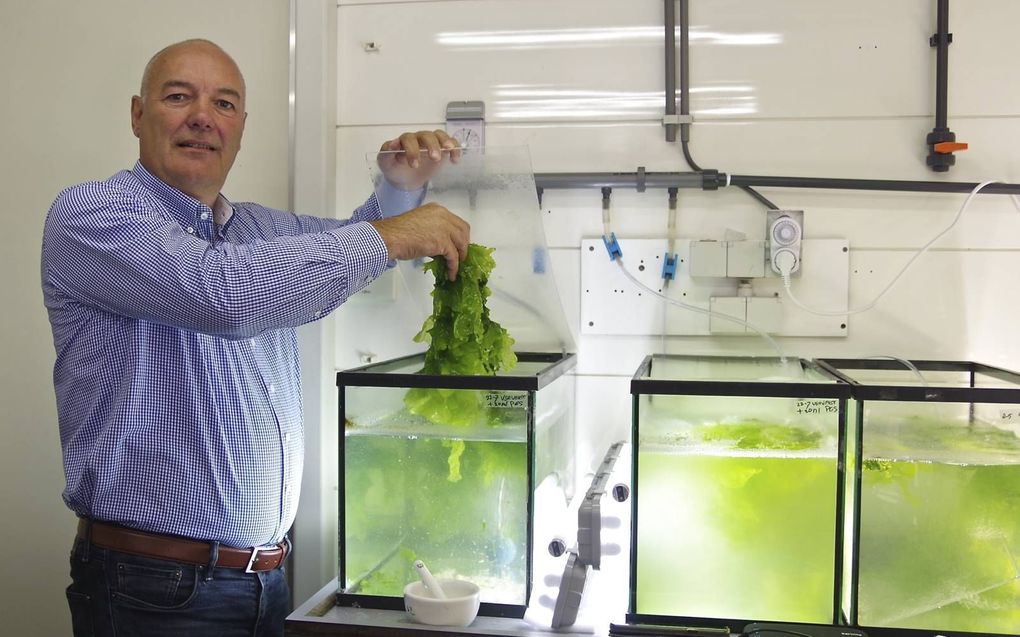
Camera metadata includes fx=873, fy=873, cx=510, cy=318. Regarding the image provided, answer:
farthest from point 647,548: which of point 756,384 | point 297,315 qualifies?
point 297,315

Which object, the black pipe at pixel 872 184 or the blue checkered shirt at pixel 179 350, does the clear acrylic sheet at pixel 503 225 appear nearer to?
the blue checkered shirt at pixel 179 350

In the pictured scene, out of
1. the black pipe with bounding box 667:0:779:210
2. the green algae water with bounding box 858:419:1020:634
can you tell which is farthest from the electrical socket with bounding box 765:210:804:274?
the green algae water with bounding box 858:419:1020:634

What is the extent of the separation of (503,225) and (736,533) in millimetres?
761

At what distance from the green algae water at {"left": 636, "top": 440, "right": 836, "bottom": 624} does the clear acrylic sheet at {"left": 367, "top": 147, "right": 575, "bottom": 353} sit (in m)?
0.53

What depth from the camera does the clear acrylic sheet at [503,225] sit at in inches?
69.9

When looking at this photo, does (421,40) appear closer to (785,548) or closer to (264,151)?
(264,151)

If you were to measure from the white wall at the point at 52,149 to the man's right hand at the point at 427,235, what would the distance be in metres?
0.80

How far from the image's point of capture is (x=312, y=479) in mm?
2189

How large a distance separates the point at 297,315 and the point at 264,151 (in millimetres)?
997

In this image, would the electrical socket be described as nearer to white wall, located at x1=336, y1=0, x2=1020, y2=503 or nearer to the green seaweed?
white wall, located at x1=336, y1=0, x2=1020, y2=503

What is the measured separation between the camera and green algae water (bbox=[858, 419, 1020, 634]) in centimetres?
144

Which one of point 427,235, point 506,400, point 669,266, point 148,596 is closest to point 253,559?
point 148,596

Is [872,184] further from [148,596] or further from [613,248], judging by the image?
[148,596]

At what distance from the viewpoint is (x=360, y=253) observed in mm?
1422
